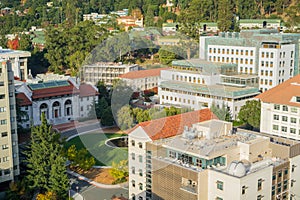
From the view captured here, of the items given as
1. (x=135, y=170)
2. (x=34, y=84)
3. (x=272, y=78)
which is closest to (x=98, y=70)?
(x=34, y=84)

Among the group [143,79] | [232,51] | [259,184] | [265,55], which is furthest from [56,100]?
[259,184]

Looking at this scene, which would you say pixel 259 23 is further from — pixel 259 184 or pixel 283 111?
pixel 259 184

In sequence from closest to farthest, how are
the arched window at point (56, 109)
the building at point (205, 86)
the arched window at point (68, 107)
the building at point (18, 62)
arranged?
the building at point (205, 86)
the arched window at point (56, 109)
the arched window at point (68, 107)
the building at point (18, 62)

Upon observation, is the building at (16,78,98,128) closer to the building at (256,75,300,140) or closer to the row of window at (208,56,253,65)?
the row of window at (208,56,253,65)

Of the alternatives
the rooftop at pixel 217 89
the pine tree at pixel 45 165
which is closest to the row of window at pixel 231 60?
the rooftop at pixel 217 89

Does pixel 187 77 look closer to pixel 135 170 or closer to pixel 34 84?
pixel 34 84

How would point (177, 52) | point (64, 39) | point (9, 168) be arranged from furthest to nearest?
point (64, 39)
point (177, 52)
point (9, 168)

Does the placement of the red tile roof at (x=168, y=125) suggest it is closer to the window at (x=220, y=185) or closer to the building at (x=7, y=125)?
the window at (x=220, y=185)
